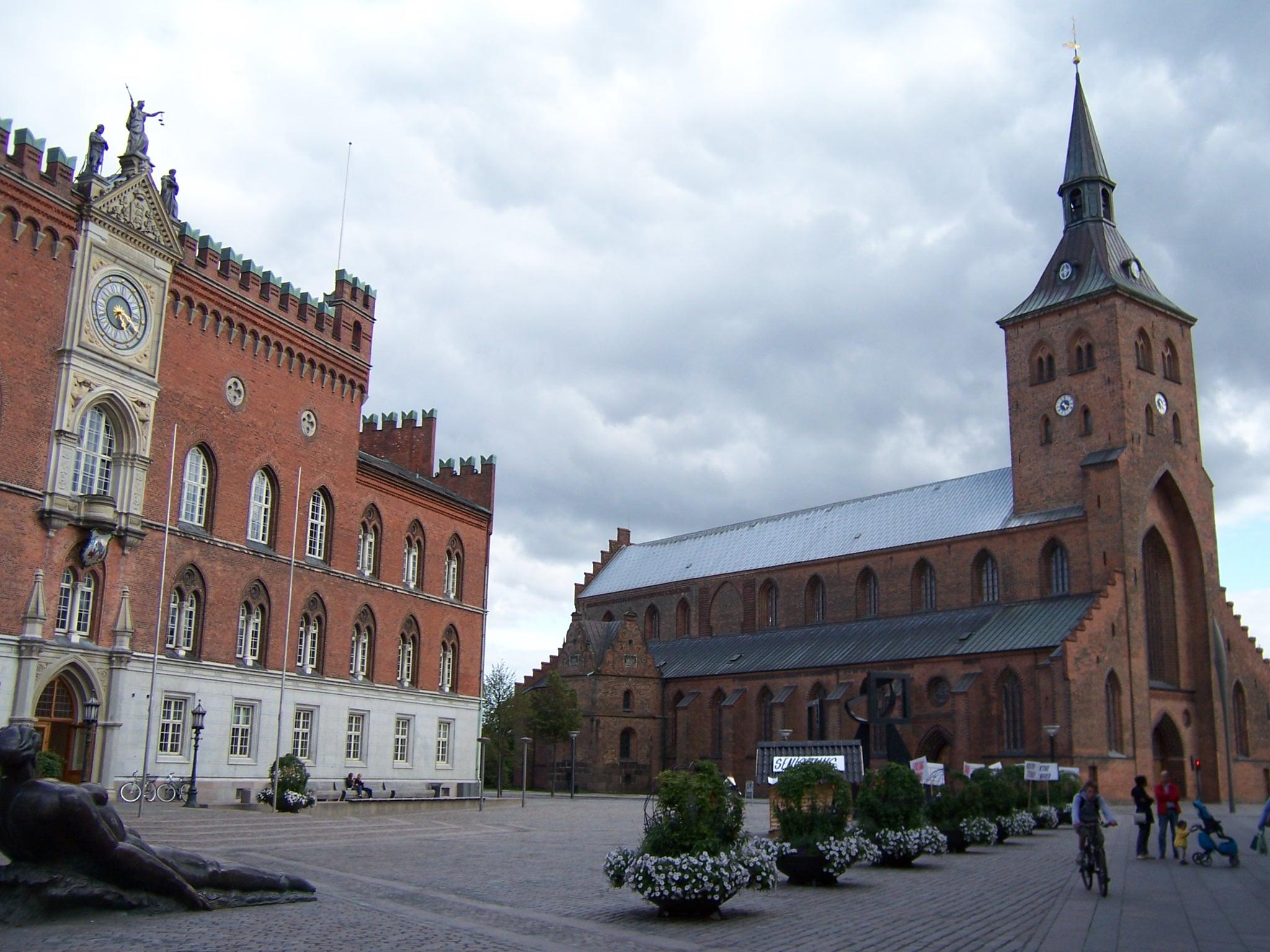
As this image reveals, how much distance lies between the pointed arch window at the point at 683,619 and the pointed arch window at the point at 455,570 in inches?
1475

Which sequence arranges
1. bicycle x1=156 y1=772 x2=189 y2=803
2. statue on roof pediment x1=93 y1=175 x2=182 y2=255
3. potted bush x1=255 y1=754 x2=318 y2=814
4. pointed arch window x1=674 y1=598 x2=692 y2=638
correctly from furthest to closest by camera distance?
pointed arch window x1=674 y1=598 x2=692 y2=638, potted bush x1=255 y1=754 x2=318 y2=814, bicycle x1=156 y1=772 x2=189 y2=803, statue on roof pediment x1=93 y1=175 x2=182 y2=255

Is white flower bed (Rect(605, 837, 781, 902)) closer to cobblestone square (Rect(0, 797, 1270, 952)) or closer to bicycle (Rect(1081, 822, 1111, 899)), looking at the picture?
cobblestone square (Rect(0, 797, 1270, 952))

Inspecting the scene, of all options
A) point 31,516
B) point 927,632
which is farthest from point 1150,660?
point 31,516

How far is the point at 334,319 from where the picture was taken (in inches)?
1720

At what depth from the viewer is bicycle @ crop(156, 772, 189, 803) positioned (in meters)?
33.5

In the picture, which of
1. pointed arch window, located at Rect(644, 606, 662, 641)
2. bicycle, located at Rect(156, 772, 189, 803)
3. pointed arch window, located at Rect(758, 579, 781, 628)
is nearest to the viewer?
bicycle, located at Rect(156, 772, 189, 803)

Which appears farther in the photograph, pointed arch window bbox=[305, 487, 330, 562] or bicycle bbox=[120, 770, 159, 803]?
pointed arch window bbox=[305, 487, 330, 562]

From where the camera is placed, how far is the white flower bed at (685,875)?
1477 cm

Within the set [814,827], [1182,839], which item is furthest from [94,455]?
[1182,839]

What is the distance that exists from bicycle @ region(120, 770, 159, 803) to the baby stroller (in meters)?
26.2

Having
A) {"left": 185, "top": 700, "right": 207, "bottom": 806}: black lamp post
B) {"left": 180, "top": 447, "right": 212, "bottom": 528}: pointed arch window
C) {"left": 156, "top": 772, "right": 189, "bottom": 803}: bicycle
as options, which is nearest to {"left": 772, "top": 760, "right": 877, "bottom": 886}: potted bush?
{"left": 185, "top": 700, "right": 207, "bottom": 806}: black lamp post

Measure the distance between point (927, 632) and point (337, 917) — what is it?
5759cm

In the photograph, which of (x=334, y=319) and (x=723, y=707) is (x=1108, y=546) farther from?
(x=334, y=319)

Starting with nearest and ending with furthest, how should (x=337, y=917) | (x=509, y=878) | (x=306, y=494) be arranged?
1. (x=337, y=917)
2. (x=509, y=878)
3. (x=306, y=494)
